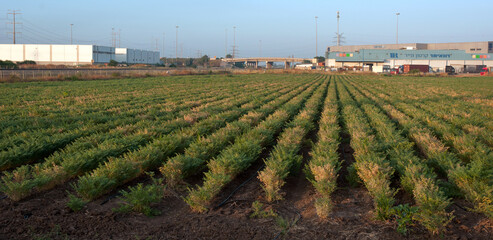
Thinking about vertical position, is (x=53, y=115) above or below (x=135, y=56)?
below

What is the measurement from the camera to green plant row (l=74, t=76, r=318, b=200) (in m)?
6.15

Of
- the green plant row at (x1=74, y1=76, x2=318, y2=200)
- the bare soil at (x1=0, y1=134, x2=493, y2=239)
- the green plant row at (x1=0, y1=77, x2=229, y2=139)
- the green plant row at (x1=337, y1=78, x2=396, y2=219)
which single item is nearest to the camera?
the bare soil at (x1=0, y1=134, x2=493, y2=239)

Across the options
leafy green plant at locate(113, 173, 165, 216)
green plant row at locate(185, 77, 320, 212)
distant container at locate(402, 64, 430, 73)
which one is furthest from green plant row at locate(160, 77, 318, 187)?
distant container at locate(402, 64, 430, 73)

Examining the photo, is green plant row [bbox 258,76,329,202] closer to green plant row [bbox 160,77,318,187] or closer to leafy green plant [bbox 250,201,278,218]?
leafy green plant [bbox 250,201,278,218]

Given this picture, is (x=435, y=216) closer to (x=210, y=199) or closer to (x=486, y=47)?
(x=210, y=199)

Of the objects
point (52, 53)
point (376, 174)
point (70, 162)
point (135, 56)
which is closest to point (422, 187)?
point (376, 174)

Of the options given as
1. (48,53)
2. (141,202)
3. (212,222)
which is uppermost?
(48,53)

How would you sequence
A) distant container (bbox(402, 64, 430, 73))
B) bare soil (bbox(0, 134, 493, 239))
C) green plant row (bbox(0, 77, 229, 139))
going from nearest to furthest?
bare soil (bbox(0, 134, 493, 239)), green plant row (bbox(0, 77, 229, 139)), distant container (bbox(402, 64, 430, 73))

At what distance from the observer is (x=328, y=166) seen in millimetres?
6789

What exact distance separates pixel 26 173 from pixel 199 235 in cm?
368

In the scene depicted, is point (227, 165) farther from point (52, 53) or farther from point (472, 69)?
point (472, 69)

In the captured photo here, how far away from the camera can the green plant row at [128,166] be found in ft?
20.2

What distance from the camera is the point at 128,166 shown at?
6930 mm

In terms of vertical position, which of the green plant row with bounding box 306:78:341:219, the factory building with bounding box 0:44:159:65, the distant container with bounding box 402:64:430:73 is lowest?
the green plant row with bounding box 306:78:341:219
